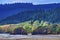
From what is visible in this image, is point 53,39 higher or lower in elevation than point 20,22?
lower

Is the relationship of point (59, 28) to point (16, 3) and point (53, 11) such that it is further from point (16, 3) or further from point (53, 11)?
point (16, 3)

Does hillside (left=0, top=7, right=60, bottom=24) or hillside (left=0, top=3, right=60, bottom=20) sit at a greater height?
hillside (left=0, top=3, right=60, bottom=20)

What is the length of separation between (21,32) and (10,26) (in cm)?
11

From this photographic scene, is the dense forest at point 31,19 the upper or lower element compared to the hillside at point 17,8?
lower

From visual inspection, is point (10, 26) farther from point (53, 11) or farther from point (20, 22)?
point (53, 11)

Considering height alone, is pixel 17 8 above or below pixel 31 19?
above

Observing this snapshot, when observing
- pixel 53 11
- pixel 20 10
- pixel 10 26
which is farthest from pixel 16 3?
pixel 53 11

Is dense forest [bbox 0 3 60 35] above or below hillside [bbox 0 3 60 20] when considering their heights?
below

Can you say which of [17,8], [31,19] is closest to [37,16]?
[31,19]

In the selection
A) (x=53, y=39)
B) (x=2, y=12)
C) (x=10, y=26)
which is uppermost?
(x=2, y=12)

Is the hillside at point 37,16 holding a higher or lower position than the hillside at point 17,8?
lower

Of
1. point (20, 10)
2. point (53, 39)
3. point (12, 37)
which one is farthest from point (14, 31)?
point (53, 39)

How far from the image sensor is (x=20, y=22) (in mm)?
2086

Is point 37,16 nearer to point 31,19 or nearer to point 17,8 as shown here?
point 31,19
